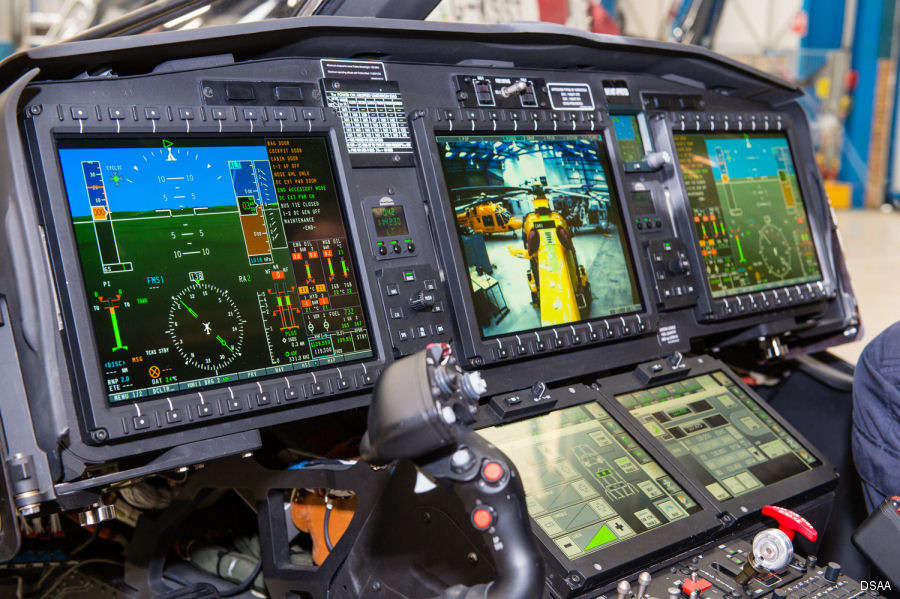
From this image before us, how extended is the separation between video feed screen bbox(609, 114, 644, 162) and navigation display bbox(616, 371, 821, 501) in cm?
→ 67

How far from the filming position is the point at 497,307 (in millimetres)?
1774

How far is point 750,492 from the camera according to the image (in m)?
1.80

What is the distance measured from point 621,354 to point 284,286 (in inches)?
37.4

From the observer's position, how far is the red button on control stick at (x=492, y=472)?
3.47 ft

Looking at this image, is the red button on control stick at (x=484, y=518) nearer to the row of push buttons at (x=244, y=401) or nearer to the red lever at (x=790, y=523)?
the row of push buttons at (x=244, y=401)

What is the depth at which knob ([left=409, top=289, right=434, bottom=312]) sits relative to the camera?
1658mm

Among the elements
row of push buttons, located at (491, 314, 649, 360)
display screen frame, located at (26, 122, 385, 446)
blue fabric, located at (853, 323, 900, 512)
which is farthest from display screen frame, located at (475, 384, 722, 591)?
display screen frame, located at (26, 122, 385, 446)

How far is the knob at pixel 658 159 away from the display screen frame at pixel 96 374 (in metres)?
1.21

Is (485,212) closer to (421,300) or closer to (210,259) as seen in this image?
(421,300)

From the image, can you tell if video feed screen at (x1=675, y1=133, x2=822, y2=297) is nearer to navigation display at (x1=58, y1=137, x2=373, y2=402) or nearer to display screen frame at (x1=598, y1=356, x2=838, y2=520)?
A: display screen frame at (x1=598, y1=356, x2=838, y2=520)

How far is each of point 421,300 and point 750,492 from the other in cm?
A: 89

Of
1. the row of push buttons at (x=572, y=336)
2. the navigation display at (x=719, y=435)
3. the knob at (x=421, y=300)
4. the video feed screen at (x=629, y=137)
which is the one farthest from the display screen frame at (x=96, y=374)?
the video feed screen at (x=629, y=137)

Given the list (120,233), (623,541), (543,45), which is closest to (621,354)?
(623,541)

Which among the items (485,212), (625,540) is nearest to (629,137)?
(485,212)
